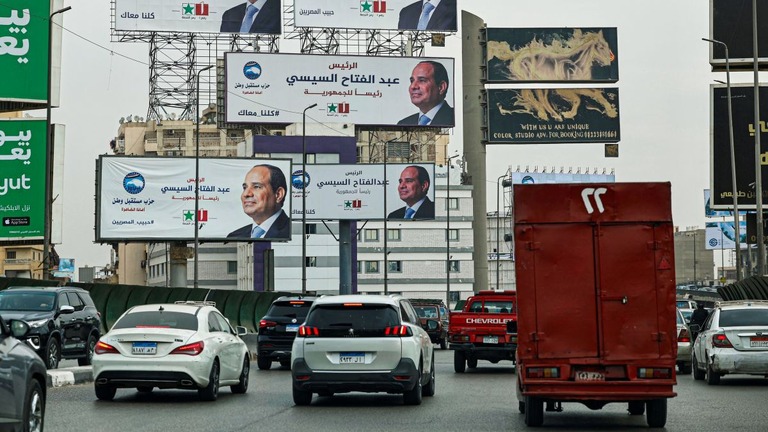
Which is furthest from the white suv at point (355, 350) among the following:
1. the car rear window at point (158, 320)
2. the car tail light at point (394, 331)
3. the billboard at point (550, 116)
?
the billboard at point (550, 116)

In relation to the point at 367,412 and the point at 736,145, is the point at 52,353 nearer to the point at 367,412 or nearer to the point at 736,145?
the point at 367,412

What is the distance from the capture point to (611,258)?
15.8 m

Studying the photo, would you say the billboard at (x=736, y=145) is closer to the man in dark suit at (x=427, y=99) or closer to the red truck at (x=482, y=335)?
the man in dark suit at (x=427, y=99)

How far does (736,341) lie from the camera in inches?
941

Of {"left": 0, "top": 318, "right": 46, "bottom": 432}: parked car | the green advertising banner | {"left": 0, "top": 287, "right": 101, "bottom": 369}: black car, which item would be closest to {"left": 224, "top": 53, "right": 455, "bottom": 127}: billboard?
the green advertising banner

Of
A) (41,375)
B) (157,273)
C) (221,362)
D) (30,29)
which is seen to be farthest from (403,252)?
(41,375)

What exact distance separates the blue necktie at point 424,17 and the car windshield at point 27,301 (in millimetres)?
60715

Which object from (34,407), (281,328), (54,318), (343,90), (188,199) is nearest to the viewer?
(34,407)

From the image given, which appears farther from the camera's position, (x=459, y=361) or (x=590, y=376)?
(x=459, y=361)

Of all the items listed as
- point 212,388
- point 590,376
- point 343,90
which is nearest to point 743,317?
point 590,376

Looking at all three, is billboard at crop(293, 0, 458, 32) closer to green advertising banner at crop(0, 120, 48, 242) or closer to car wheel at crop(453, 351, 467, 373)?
green advertising banner at crop(0, 120, 48, 242)

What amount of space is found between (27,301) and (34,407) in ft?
45.0

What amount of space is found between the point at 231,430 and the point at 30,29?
43571 mm

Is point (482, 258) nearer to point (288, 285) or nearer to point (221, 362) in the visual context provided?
point (288, 285)
